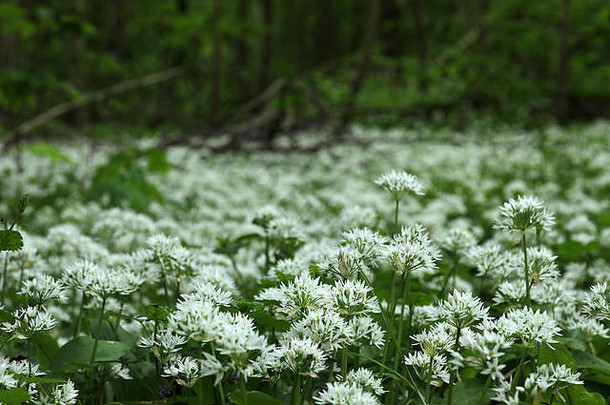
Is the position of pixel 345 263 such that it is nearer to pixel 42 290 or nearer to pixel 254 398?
pixel 254 398

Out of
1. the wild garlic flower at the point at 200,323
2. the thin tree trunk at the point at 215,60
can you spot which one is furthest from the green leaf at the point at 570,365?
the thin tree trunk at the point at 215,60

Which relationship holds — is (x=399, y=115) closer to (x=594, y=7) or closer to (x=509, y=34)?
(x=509, y=34)

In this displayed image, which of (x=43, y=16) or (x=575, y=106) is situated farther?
(x=575, y=106)

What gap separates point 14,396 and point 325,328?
0.73 metres

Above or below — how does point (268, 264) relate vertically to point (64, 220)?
below

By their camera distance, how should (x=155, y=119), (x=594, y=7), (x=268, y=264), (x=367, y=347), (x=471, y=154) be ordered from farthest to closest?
1. (x=155, y=119)
2. (x=594, y=7)
3. (x=471, y=154)
4. (x=268, y=264)
5. (x=367, y=347)

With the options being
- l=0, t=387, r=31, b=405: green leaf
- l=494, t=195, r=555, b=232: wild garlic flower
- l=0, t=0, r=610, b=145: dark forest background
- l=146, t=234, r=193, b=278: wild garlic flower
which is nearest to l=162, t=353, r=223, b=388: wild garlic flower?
l=0, t=387, r=31, b=405: green leaf

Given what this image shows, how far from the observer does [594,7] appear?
12.2 m

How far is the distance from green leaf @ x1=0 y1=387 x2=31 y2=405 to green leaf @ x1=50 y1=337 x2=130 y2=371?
0.32 meters

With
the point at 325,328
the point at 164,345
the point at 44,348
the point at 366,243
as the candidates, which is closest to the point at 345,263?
the point at 366,243

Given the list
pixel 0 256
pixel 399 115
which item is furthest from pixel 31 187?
pixel 399 115

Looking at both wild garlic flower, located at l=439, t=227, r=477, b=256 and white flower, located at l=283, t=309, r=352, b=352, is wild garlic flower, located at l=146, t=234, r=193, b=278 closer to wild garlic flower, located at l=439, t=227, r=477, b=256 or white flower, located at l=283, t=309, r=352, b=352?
white flower, located at l=283, t=309, r=352, b=352

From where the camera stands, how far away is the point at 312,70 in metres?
14.3

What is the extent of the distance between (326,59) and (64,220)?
73.6 ft
